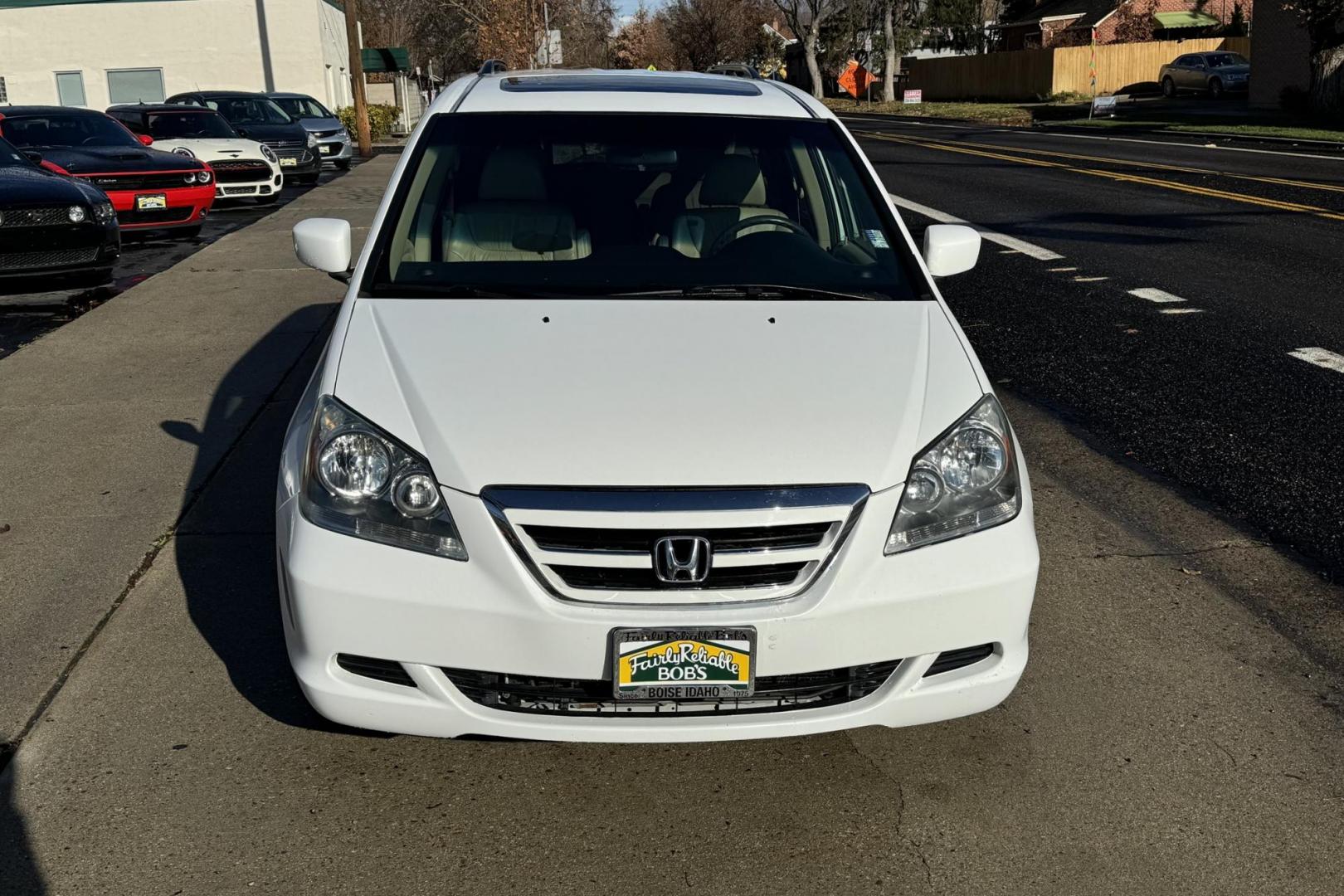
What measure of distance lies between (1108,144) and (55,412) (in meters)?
24.1

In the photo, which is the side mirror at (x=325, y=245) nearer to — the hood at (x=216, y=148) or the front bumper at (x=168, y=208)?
the front bumper at (x=168, y=208)

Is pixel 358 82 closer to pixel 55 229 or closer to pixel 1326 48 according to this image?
pixel 1326 48

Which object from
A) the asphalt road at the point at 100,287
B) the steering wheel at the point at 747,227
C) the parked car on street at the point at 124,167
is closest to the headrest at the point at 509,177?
the steering wheel at the point at 747,227

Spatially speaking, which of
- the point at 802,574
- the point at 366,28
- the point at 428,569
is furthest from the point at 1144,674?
the point at 366,28

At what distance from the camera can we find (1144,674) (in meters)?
3.99

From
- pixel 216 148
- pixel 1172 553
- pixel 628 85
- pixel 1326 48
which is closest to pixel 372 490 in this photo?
pixel 628 85

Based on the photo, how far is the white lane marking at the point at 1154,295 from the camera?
977 cm

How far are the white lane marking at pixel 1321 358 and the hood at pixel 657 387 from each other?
4581 millimetres

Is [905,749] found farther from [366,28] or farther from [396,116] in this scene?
[366,28]

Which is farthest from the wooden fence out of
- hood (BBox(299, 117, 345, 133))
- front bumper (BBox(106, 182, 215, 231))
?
front bumper (BBox(106, 182, 215, 231))

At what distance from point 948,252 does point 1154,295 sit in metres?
6.14

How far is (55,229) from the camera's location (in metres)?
10.7

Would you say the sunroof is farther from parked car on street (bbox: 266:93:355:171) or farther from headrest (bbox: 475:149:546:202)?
parked car on street (bbox: 266:93:355:171)

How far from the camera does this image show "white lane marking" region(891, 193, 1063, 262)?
12227 millimetres
